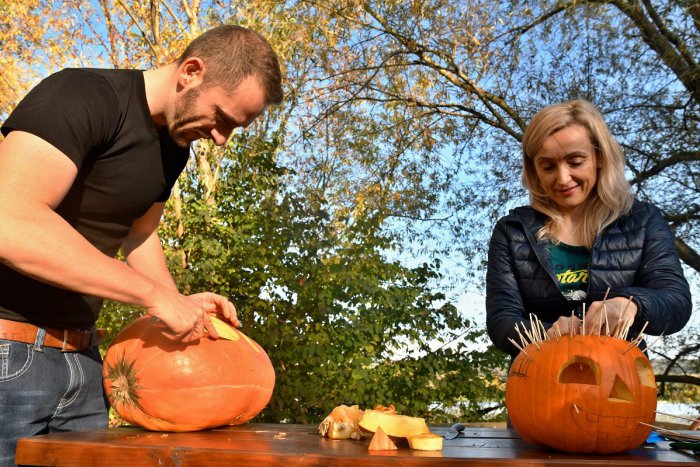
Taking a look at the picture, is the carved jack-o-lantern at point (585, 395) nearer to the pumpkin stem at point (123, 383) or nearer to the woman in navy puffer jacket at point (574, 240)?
the woman in navy puffer jacket at point (574, 240)

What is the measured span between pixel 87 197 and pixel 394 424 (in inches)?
38.6

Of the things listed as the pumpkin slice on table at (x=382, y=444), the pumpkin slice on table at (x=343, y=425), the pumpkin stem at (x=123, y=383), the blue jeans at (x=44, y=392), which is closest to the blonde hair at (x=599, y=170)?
the pumpkin slice on table at (x=343, y=425)

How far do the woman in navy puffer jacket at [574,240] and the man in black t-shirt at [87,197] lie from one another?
0.99 meters

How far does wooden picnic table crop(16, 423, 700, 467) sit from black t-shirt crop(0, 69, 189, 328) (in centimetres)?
35

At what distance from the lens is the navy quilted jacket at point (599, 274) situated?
214 centimetres

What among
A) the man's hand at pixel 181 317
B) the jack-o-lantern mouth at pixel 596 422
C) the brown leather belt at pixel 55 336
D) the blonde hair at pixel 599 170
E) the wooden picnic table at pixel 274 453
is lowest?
the wooden picnic table at pixel 274 453

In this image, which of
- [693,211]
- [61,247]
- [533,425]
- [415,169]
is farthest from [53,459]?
[693,211]

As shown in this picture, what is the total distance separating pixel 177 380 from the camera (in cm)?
170

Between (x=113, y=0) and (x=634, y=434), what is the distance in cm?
809

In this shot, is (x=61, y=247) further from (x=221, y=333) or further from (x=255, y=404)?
(x=255, y=404)

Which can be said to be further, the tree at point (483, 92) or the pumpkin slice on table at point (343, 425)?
the tree at point (483, 92)

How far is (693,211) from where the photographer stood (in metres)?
6.27

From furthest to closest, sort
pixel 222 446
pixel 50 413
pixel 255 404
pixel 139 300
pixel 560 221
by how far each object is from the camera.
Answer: pixel 560 221 < pixel 255 404 < pixel 50 413 < pixel 139 300 < pixel 222 446

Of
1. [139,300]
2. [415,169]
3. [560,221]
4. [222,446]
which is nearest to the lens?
[222,446]
